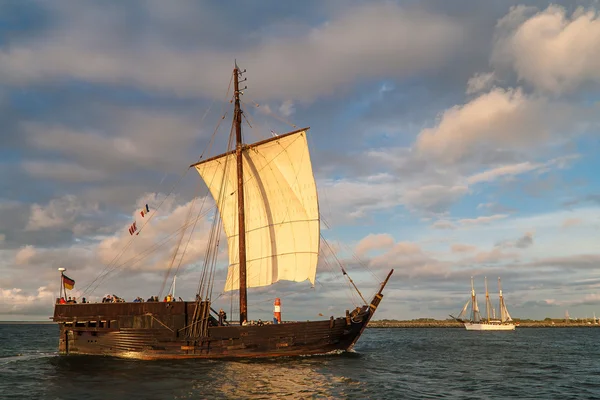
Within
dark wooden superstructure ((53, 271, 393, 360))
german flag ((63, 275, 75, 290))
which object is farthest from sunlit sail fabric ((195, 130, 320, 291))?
german flag ((63, 275, 75, 290))

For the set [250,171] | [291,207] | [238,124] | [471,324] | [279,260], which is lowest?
[471,324]

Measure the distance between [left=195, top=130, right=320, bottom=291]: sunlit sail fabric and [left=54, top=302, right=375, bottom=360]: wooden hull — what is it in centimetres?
456

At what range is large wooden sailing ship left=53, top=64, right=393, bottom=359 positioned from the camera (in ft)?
106

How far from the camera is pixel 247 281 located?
37969 mm

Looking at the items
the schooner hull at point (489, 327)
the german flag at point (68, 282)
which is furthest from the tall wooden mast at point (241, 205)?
the schooner hull at point (489, 327)

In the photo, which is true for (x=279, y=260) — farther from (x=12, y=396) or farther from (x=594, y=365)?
(x=594, y=365)

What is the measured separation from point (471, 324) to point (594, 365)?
98.4 meters

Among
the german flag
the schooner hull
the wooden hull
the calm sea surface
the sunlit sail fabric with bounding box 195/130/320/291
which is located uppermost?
the sunlit sail fabric with bounding box 195/130/320/291

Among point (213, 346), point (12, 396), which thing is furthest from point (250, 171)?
point (12, 396)

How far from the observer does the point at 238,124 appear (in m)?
38.2

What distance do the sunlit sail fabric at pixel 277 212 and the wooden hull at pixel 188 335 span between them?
4559mm

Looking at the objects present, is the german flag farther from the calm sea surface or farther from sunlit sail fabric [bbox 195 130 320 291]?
sunlit sail fabric [bbox 195 130 320 291]

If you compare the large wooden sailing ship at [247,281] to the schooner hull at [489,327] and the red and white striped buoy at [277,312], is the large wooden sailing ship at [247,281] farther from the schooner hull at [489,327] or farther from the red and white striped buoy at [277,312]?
the schooner hull at [489,327]

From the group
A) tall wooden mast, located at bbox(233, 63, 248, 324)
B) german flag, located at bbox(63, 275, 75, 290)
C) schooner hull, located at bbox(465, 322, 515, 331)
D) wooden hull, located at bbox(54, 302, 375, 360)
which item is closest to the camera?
wooden hull, located at bbox(54, 302, 375, 360)
